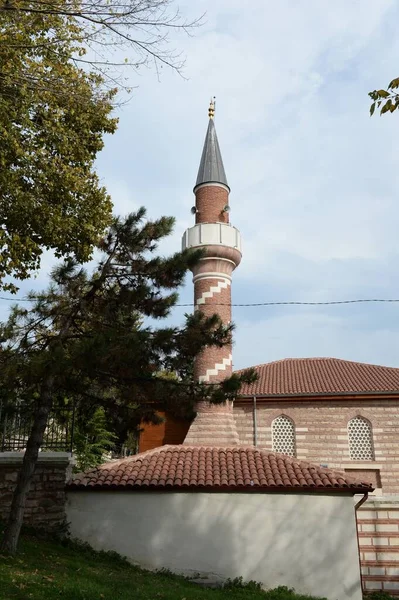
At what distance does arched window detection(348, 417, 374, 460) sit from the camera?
1848cm

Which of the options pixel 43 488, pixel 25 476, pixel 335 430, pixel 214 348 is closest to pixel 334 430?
pixel 335 430

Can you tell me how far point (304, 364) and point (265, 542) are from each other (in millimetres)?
11741

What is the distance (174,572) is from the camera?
11578 mm

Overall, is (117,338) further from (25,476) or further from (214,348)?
(214,348)

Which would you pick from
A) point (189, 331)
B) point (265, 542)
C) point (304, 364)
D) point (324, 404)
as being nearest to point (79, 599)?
point (189, 331)

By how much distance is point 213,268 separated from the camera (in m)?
18.8

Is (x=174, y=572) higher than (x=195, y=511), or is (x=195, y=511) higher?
(x=195, y=511)

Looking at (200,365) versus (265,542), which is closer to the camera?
(265,542)

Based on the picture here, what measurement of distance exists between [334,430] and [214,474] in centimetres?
745

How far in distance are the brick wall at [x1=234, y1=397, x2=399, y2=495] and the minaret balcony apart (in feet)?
18.3

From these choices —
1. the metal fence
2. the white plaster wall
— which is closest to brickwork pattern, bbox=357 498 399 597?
the white plaster wall

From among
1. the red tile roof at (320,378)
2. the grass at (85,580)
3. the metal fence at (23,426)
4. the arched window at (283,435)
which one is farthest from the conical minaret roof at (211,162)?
the grass at (85,580)

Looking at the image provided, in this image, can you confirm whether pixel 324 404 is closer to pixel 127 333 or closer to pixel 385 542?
pixel 385 542

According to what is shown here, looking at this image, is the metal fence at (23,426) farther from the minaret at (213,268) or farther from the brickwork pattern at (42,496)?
the minaret at (213,268)
